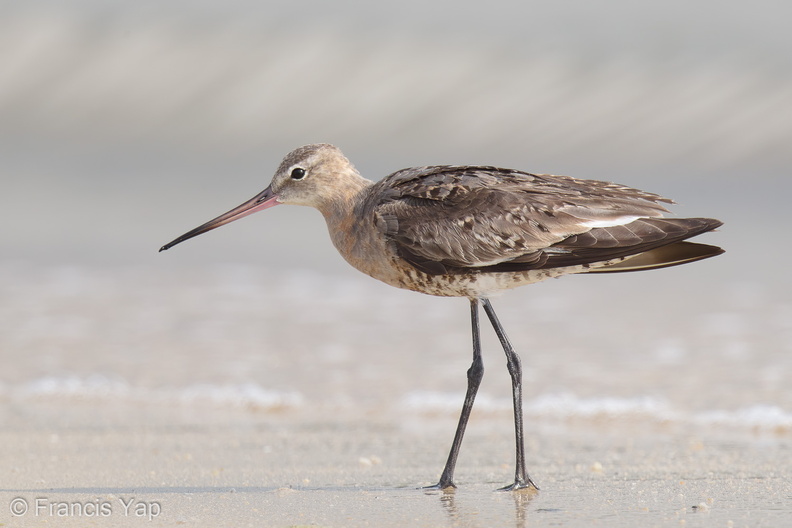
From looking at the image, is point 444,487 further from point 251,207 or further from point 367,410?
point 367,410

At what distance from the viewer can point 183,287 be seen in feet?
33.8

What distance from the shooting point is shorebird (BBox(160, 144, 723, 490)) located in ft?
15.6

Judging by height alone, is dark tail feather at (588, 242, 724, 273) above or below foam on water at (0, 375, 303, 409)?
above

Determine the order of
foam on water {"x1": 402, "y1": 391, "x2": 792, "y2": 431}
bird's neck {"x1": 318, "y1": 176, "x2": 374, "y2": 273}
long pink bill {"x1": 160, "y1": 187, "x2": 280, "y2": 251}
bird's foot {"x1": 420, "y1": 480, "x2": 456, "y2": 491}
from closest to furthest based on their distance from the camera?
bird's foot {"x1": 420, "y1": 480, "x2": 456, "y2": 491} < bird's neck {"x1": 318, "y1": 176, "x2": 374, "y2": 273} < long pink bill {"x1": 160, "y1": 187, "x2": 280, "y2": 251} < foam on water {"x1": 402, "y1": 391, "x2": 792, "y2": 431}

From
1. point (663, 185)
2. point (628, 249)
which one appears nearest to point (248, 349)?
point (628, 249)

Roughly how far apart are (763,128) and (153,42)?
11.3 meters

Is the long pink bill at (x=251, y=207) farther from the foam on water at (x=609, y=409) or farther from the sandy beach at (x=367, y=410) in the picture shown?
the foam on water at (x=609, y=409)

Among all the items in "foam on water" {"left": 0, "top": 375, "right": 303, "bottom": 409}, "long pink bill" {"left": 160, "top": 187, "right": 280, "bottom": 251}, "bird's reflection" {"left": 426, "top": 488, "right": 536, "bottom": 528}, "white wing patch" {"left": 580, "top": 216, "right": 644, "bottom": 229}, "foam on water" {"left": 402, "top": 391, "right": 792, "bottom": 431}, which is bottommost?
"bird's reflection" {"left": 426, "top": 488, "right": 536, "bottom": 528}

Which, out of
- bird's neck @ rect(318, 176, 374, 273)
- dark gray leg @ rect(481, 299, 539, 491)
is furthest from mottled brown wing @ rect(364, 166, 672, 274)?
dark gray leg @ rect(481, 299, 539, 491)

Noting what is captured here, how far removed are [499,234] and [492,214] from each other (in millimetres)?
107

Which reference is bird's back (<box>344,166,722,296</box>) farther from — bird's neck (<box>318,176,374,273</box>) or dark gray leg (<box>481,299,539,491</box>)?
dark gray leg (<box>481,299,539,491</box>)

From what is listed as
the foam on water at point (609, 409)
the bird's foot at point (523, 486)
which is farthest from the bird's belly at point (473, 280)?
the foam on water at point (609, 409)

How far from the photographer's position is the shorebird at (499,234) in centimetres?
475

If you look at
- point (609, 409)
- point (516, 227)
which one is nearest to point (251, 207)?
point (516, 227)
